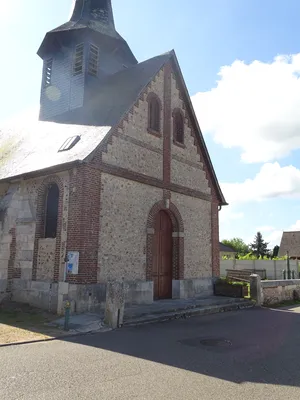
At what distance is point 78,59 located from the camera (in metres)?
17.3

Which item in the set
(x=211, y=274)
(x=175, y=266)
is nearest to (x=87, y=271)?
(x=175, y=266)

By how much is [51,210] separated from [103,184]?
222cm

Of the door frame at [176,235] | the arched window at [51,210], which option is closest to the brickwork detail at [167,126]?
the door frame at [176,235]

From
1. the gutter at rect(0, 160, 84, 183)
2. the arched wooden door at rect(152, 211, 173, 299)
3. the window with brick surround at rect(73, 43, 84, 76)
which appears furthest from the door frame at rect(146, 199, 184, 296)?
the window with brick surround at rect(73, 43, 84, 76)

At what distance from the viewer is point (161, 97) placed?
1551 centimetres

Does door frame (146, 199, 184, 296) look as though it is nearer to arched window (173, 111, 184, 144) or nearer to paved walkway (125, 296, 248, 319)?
paved walkway (125, 296, 248, 319)

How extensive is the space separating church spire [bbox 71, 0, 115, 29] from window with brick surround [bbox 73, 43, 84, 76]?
2437 millimetres

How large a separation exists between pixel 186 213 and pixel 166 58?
23.1 ft

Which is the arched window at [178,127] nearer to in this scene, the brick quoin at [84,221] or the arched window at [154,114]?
the arched window at [154,114]

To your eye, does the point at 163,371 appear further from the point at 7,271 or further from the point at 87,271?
the point at 7,271

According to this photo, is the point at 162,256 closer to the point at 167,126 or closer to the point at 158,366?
the point at 167,126

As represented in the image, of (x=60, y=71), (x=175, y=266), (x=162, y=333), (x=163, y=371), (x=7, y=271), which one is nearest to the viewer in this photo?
(x=163, y=371)

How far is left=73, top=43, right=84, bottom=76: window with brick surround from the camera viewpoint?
17047mm

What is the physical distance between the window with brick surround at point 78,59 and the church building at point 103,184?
0.06 m
